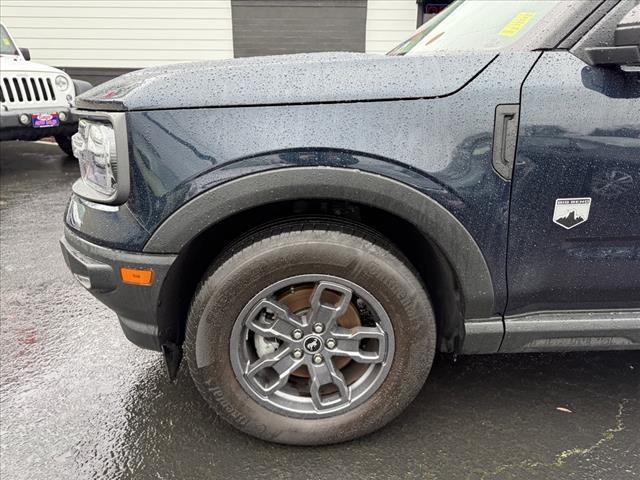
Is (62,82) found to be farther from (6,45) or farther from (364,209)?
(364,209)

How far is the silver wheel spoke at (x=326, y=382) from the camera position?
1946 mm

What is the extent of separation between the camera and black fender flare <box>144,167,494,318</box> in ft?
5.48

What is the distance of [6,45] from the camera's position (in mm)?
7273

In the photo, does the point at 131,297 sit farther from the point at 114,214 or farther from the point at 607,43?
the point at 607,43

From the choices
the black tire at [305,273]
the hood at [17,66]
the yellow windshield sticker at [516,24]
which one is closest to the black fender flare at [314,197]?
the black tire at [305,273]

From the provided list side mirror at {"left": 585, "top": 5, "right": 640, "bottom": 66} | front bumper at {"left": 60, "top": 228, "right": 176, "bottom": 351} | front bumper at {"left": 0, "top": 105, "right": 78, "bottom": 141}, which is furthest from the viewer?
front bumper at {"left": 0, "top": 105, "right": 78, "bottom": 141}

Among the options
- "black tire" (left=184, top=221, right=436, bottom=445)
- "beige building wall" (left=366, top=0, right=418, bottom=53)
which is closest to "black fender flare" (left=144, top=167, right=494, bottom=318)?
"black tire" (left=184, top=221, right=436, bottom=445)

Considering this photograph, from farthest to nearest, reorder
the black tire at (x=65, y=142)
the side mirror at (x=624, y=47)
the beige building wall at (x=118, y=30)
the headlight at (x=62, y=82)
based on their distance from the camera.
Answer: the beige building wall at (x=118, y=30)
the black tire at (x=65, y=142)
the headlight at (x=62, y=82)
the side mirror at (x=624, y=47)

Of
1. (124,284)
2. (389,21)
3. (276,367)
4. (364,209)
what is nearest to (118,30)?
(389,21)

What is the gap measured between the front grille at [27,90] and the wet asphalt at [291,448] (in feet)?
15.5

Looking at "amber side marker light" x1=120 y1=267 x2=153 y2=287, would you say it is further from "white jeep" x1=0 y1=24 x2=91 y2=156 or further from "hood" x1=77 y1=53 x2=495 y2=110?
"white jeep" x1=0 y1=24 x2=91 y2=156

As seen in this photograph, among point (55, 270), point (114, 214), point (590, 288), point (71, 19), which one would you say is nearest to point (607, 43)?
point (590, 288)

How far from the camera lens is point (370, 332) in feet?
6.24

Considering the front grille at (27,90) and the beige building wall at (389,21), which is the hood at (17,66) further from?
the beige building wall at (389,21)
